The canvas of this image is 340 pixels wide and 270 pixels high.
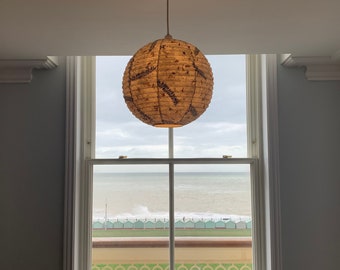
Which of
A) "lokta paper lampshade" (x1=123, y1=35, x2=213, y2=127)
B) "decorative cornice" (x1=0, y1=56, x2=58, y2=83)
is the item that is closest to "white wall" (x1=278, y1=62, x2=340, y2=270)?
"lokta paper lampshade" (x1=123, y1=35, x2=213, y2=127)

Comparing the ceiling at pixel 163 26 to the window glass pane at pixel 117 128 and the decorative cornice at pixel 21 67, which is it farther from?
the window glass pane at pixel 117 128

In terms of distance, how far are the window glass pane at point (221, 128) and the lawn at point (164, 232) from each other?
0.62 meters

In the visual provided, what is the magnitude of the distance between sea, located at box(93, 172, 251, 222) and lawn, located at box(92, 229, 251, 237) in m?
0.10

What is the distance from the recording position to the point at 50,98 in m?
2.95

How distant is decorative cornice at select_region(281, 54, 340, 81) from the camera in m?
2.83

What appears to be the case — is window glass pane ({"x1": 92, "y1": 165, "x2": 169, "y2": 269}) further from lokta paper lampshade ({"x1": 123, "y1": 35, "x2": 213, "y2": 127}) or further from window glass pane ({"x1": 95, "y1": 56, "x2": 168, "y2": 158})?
lokta paper lampshade ({"x1": 123, "y1": 35, "x2": 213, "y2": 127})

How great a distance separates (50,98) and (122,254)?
4.57 feet

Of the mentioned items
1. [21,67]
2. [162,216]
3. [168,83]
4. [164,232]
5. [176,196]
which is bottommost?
[164,232]

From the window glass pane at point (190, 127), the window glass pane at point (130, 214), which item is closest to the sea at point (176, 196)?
the window glass pane at point (130, 214)

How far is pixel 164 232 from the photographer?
304cm

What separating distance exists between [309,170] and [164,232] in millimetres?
1259

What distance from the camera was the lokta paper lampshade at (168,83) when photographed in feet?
4.55

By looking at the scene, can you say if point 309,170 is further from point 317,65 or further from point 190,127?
point 190,127

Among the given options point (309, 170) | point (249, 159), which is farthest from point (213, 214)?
point (309, 170)
